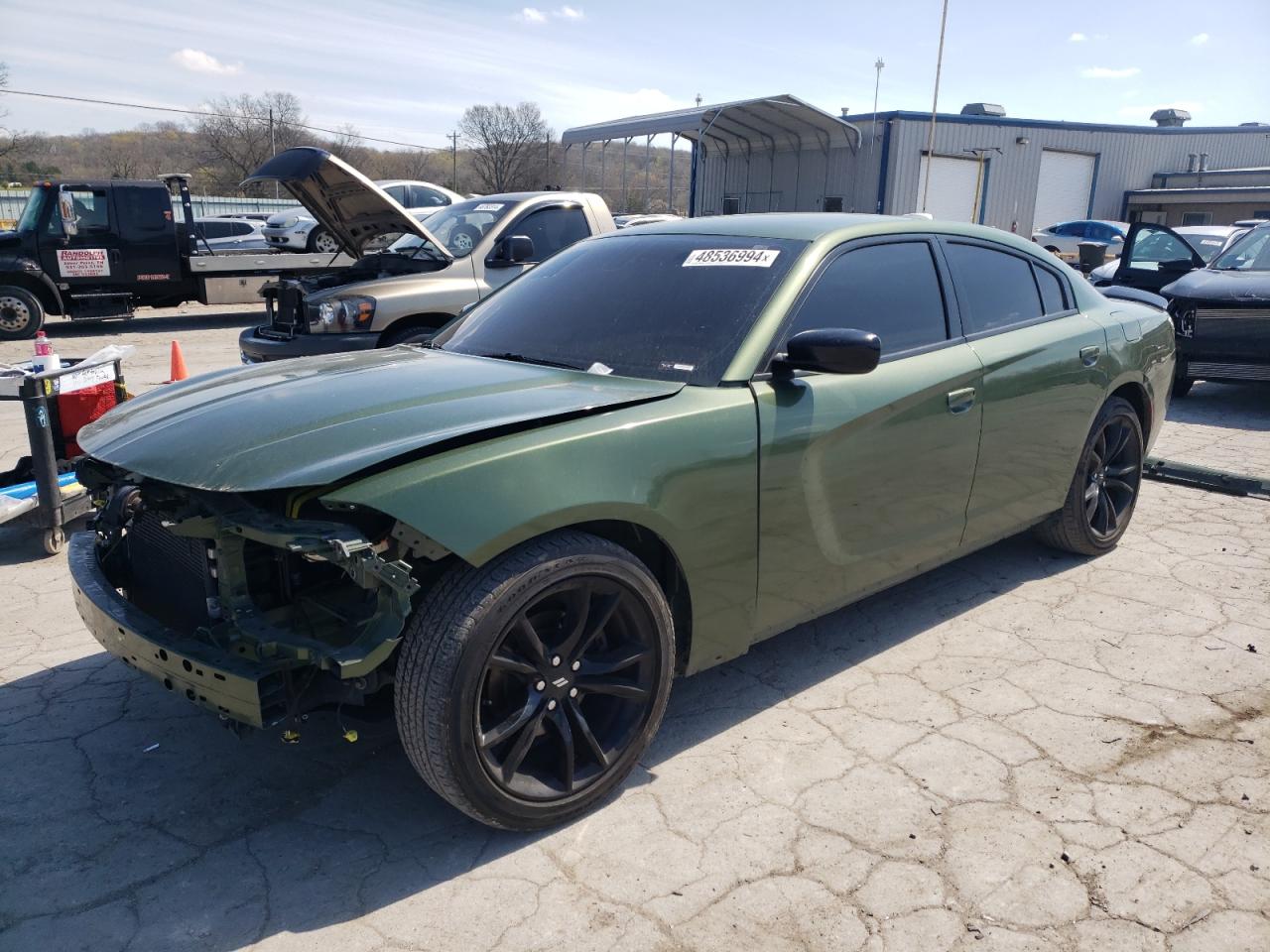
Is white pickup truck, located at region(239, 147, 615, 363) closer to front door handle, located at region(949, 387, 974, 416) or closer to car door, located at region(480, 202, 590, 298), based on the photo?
car door, located at region(480, 202, 590, 298)

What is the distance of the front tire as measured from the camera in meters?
2.37

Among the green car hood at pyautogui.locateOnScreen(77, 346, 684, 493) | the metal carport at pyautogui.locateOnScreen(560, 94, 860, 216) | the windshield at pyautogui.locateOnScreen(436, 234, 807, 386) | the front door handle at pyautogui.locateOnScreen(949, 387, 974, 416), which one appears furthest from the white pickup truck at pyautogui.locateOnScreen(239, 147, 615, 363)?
the metal carport at pyautogui.locateOnScreen(560, 94, 860, 216)

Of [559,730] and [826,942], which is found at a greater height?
[559,730]

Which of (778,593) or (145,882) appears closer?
(145,882)

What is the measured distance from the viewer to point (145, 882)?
2473 mm

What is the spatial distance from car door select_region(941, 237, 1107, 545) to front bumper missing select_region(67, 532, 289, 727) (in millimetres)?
2716

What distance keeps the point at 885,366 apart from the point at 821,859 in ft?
5.64

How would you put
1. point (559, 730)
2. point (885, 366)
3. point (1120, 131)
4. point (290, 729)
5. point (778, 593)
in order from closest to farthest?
point (290, 729)
point (559, 730)
point (778, 593)
point (885, 366)
point (1120, 131)

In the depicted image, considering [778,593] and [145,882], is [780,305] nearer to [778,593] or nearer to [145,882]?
[778,593]

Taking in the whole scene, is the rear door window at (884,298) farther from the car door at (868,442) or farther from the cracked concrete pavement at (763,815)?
the cracked concrete pavement at (763,815)

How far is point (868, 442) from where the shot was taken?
10.8 feet

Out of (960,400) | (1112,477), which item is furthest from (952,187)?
(960,400)

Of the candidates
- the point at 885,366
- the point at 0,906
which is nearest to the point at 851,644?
the point at 885,366

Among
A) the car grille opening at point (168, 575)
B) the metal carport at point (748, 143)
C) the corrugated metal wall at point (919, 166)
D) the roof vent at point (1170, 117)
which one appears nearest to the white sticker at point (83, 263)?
the car grille opening at point (168, 575)
